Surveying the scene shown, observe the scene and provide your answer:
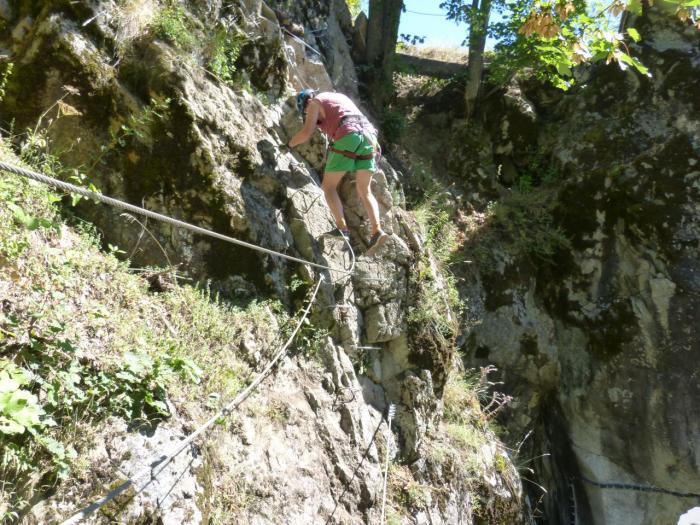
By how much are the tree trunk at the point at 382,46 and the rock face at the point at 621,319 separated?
3423 mm

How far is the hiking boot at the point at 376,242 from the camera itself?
5605 mm

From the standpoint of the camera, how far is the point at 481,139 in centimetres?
930

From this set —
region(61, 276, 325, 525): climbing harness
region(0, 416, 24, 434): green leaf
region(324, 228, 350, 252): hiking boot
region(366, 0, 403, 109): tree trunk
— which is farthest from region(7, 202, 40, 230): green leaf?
region(366, 0, 403, 109): tree trunk

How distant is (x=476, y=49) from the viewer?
9.01 meters

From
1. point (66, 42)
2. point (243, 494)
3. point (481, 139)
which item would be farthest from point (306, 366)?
point (481, 139)

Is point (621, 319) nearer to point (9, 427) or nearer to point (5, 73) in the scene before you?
point (9, 427)

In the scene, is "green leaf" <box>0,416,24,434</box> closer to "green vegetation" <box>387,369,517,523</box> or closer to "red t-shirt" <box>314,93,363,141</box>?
"green vegetation" <box>387,369,517,523</box>

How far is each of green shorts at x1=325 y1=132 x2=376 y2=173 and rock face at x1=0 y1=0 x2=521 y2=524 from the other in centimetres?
46

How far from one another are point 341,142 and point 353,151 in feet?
0.47

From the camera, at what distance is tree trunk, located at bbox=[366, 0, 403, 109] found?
360 inches

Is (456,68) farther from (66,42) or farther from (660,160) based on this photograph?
(66,42)

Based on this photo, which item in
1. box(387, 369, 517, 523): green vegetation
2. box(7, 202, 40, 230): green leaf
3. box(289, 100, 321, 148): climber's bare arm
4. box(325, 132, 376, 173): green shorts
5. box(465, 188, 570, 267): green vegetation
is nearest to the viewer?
box(7, 202, 40, 230): green leaf

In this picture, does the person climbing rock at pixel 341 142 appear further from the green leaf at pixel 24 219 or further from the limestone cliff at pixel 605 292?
the green leaf at pixel 24 219

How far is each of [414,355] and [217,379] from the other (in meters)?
2.44
